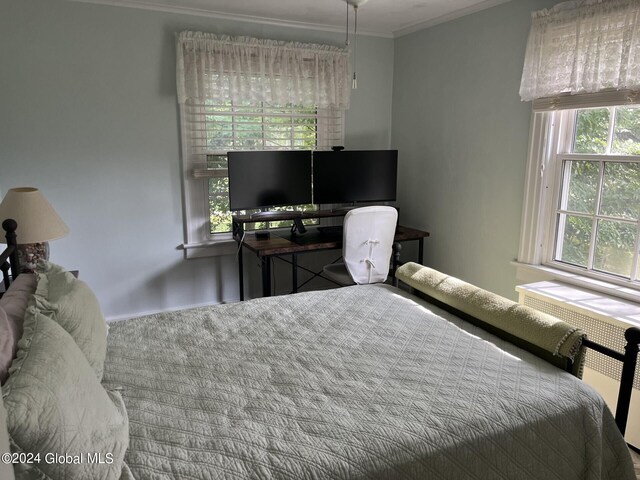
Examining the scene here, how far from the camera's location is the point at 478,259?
3539mm

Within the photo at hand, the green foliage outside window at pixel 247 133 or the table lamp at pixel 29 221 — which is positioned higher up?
the green foliage outside window at pixel 247 133

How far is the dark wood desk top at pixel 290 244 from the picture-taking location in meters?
3.33

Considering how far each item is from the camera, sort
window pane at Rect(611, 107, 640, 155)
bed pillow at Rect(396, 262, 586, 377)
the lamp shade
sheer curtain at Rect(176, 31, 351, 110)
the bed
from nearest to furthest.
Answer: the bed
bed pillow at Rect(396, 262, 586, 377)
the lamp shade
window pane at Rect(611, 107, 640, 155)
sheer curtain at Rect(176, 31, 351, 110)

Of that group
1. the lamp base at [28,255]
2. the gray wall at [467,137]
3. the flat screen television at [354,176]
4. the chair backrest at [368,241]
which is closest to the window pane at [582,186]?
the gray wall at [467,137]

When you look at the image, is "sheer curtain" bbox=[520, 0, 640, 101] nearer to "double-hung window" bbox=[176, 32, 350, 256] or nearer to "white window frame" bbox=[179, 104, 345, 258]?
"double-hung window" bbox=[176, 32, 350, 256]

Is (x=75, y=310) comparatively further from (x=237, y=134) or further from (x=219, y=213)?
(x=237, y=134)

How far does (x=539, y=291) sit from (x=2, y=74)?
353 cm

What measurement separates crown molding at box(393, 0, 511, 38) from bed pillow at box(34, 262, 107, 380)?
9.94 ft

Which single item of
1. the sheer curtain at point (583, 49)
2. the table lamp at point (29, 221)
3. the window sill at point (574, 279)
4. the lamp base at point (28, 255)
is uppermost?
the sheer curtain at point (583, 49)

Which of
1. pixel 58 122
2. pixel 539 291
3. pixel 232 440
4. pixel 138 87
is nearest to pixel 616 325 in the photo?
pixel 539 291

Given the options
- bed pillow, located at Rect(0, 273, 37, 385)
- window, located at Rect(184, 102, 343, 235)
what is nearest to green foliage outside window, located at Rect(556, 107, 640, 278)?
window, located at Rect(184, 102, 343, 235)

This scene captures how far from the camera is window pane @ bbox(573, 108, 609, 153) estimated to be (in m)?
2.65

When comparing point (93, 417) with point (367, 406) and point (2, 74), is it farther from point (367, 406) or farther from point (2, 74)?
point (2, 74)

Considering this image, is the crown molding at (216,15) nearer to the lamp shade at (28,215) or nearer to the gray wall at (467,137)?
the gray wall at (467,137)
